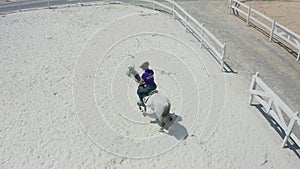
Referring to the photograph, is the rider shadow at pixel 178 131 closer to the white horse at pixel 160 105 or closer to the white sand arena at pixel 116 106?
→ the white sand arena at pixel 116 106

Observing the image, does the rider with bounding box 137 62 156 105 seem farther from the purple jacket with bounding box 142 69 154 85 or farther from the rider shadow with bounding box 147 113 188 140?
the rider shadow with bounding box 147 113 188 140

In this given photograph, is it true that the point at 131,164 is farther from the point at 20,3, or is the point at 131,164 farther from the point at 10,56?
the point at 20,3

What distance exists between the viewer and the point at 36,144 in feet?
25.6

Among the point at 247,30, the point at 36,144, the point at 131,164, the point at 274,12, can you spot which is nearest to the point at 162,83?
the point at 131,164

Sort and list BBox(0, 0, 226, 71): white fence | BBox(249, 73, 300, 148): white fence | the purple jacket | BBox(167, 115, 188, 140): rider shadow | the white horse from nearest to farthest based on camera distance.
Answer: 1. BBox(249, 73, 300, 148): white fence
2. the white horse
3. the purple jacket
4. BBox(167, 115, 188, 140): rider shadow
5. BBox(0, 0, 226, 71): white fence

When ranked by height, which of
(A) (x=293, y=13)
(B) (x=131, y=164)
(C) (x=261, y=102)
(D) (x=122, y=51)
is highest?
(A) (x=293, y=13)

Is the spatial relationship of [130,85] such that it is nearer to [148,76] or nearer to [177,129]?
[148,76]

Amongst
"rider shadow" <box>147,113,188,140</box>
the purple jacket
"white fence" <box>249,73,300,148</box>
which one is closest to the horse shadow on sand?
"rider shadow" <box>147,113,188,140</box>

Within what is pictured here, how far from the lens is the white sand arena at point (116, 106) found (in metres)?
7.41

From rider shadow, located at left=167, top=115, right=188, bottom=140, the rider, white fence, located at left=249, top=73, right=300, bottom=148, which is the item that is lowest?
rider shadow, located at left=167, top=115, right=188, bottom=140

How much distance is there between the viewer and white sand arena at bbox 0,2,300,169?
741 cm

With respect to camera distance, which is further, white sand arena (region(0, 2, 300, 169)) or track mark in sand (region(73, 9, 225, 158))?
track mark in sand (region(73, 9, 225, 158))

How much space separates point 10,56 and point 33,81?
259cm

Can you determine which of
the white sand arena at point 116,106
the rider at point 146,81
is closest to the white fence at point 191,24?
the white sand arena at point 116,106
